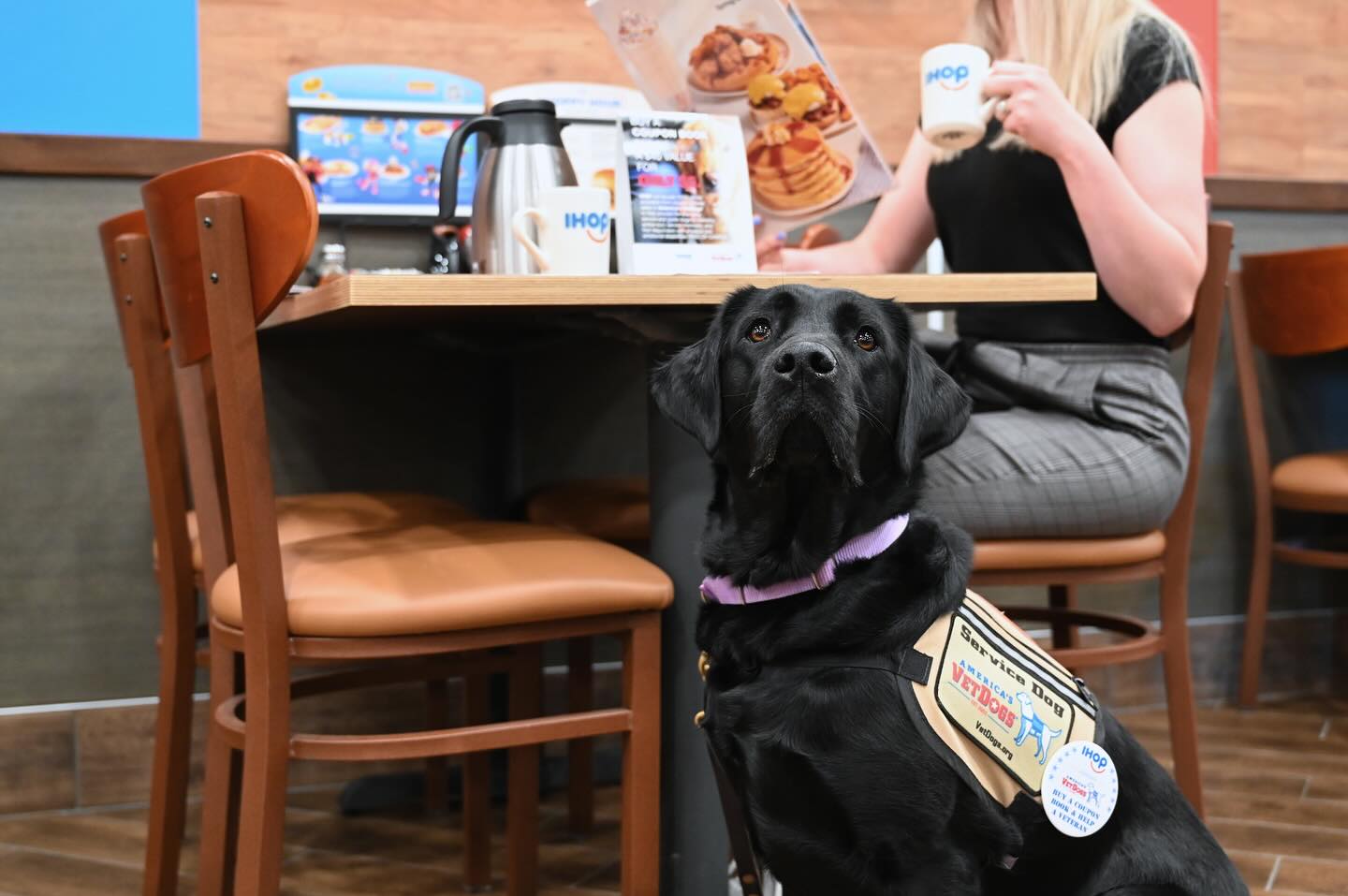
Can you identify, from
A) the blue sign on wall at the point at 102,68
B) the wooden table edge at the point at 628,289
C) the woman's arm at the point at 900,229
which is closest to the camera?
the wooden table edge at the point at 628,289

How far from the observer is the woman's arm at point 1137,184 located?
66.7 inches

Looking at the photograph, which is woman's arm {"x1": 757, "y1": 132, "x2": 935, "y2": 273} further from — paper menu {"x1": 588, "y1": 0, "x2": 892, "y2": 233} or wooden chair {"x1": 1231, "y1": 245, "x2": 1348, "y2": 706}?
wooden chair {"x1": 1231, "y1": 245, "x2": 1348, "y2": 706}

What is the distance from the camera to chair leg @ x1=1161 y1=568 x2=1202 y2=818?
192 cm

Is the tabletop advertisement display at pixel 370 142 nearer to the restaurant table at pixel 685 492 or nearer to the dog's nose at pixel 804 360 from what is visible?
the restaurant table at pixel 685 492

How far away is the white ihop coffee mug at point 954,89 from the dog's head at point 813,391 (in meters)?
0.44

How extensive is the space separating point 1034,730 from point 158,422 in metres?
1.18

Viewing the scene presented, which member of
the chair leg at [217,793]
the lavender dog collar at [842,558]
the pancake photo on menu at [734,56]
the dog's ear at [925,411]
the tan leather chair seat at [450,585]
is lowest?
the chair leg at [217,793]

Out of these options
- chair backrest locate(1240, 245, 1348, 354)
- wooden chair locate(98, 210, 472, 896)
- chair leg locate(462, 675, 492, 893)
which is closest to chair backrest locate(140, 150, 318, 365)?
wooden chair locate(98, 210, 472, 896)

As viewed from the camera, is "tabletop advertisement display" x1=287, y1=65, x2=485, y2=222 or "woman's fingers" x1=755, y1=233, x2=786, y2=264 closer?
"woman's fingers" x1=755, y1=233, x2=786, y2=264

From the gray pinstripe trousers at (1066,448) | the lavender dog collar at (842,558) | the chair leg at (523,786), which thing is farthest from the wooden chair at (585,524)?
the lavender dog collar at (842,558)

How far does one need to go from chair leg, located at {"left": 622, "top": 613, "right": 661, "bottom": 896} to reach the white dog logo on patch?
43 cm

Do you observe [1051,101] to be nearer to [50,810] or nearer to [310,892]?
[310,892]

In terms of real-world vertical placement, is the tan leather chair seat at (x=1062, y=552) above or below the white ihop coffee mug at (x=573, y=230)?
below

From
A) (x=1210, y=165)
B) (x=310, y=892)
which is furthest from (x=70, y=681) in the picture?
(x=1210, y=165)
